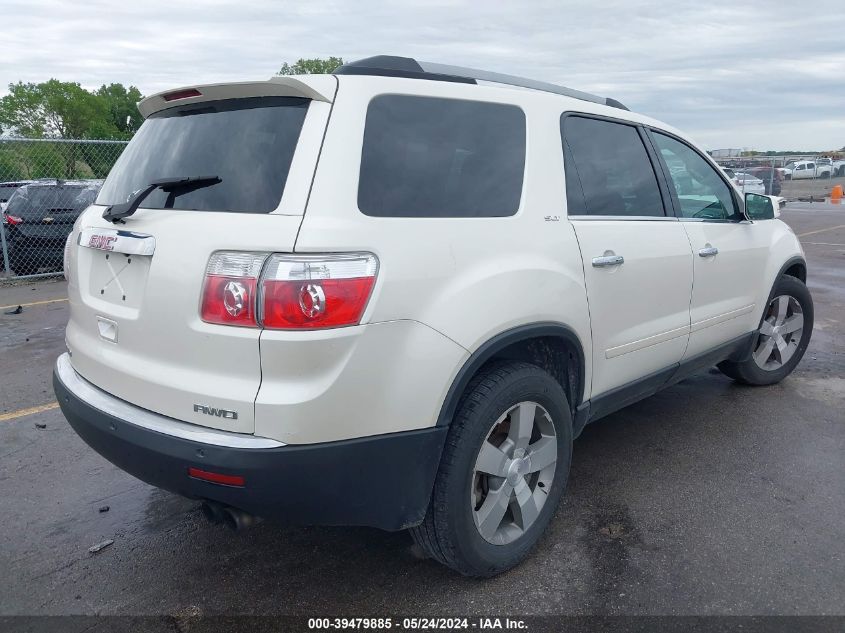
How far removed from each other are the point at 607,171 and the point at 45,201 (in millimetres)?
10024

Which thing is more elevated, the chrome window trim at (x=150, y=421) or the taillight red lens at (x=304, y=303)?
the taillight red lens at (x=304, y=303)

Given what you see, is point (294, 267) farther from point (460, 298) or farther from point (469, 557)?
point (469, 557)

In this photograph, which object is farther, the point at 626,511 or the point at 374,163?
the point at 626,511

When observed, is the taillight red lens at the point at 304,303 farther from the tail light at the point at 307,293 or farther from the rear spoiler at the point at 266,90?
the rear spoiler at the point at 266,90

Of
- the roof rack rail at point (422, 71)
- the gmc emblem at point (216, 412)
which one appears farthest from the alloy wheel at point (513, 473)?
the roof rack rail at point (422, 71)

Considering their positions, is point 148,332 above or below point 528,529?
above

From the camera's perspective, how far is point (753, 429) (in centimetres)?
445

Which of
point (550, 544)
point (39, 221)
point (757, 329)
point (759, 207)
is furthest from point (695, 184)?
point (39, 221)

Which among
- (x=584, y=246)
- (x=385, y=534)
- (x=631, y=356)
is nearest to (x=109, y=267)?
(x=385, y=534)

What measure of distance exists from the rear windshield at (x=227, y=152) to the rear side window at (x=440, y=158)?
28 centimetres

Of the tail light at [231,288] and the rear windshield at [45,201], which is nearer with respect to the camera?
the tail light at [231,288]

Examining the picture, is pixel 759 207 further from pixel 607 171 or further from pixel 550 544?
pixel 550 544

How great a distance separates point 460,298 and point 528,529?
1101 millimetres

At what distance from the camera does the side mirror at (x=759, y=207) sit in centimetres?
458
